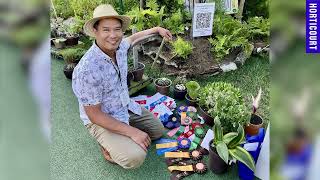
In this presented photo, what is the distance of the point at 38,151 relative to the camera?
1065 mm

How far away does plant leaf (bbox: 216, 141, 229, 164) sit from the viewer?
206cm

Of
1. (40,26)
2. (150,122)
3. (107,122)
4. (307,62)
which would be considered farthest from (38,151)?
(150,122)

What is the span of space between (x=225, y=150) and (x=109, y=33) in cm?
87

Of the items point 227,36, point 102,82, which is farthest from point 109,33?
point 227,36

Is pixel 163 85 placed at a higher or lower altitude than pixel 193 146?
higher

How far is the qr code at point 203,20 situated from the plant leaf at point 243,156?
1.14 meters

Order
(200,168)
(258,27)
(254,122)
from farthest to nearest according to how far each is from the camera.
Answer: (258,27) → (254,122) → (200,168)

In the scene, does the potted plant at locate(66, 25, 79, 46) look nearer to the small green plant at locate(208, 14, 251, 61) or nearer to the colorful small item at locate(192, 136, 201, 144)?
the small green plant at locate(208, 14, 251, 61)

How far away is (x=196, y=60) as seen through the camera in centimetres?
316

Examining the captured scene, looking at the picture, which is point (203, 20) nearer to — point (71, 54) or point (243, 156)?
point (71, 54)

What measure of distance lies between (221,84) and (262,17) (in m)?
0.97

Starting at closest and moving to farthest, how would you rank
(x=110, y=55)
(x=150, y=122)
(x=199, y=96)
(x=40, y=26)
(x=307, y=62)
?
(x=40, y=26) → (x=307, y=62) → (x=110, y=55) → (x=150, y=122) → (x=199, y=96)

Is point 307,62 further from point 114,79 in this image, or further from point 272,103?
point 114,79

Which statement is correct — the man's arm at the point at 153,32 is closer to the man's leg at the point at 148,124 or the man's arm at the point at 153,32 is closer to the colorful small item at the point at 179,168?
the man's leg at the point at 148,124
